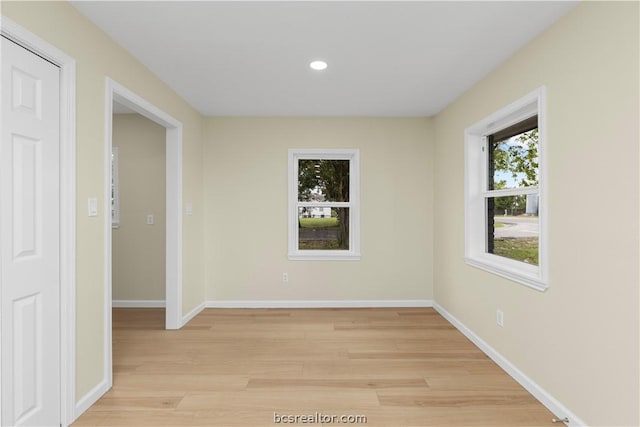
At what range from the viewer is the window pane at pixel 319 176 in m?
4.62

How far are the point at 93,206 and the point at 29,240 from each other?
0.49 metres

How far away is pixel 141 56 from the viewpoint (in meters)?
2.73

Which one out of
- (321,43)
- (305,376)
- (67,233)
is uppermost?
(321,43)

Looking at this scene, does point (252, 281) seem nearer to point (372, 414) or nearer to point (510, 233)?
point (372, 414)

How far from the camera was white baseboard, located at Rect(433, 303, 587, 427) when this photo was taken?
2.07m

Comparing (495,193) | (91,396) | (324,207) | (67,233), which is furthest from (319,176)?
(91,396)

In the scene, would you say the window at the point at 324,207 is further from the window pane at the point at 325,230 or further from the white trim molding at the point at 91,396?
the white trim molding at the point at 91,396

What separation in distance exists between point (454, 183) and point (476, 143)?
0.52 m

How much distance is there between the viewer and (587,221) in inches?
76.6

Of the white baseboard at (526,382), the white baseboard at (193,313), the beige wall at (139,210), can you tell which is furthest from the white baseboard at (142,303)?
the white baseboard at (526,382)

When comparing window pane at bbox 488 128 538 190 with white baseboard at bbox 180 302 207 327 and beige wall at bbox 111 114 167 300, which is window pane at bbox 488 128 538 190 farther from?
beige wall at bbox 111 114 167 300

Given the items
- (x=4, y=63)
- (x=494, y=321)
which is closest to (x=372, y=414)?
(x=494, y=321)

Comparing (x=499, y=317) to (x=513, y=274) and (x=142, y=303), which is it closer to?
(x=513, y=274)

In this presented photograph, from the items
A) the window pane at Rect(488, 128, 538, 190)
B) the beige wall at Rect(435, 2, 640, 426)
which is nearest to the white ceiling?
the beige wall at Rect(435, 2, 640, 426)
